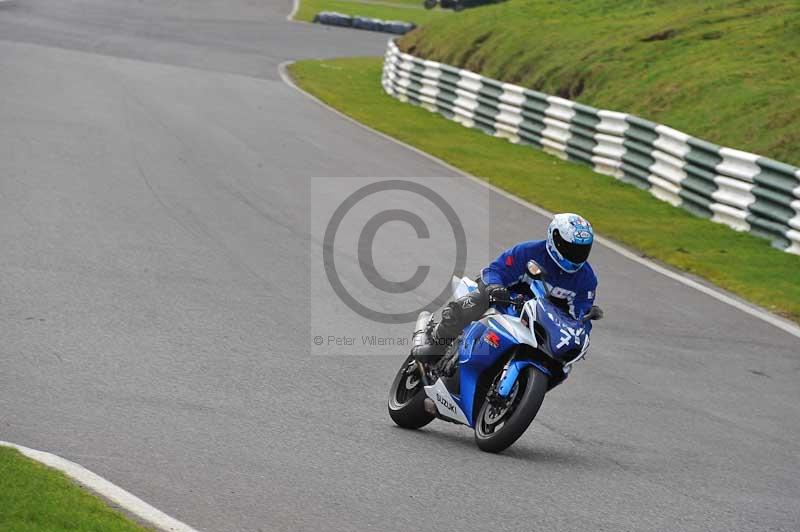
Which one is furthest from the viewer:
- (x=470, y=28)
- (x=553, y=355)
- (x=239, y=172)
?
(x=470, y=28)

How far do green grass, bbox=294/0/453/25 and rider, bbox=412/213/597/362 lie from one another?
49.2 m

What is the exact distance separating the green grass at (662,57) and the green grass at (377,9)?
23.0 metres

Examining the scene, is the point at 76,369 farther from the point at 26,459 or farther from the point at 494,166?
the point at 494,166

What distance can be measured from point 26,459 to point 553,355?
3.01 m

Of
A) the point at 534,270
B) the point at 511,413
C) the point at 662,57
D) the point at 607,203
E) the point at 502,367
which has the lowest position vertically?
the point at 607,203

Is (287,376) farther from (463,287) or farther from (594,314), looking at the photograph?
(594,314)

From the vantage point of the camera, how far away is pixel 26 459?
6387 mm

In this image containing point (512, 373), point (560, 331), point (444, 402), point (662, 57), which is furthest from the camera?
point (662, 57)

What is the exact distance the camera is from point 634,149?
21.4 m

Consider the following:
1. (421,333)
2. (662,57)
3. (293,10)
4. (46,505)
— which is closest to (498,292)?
(421,333)

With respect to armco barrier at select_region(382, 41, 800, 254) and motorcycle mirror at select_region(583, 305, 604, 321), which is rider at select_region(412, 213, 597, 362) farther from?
armco barrier at select_region(382, 41, 800, 254)

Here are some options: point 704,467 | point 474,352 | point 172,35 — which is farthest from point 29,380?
point 172,35

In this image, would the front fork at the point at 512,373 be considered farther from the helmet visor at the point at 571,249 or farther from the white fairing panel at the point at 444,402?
the helmet visor at the point at 571,249

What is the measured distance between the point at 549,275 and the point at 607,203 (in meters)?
11.7
